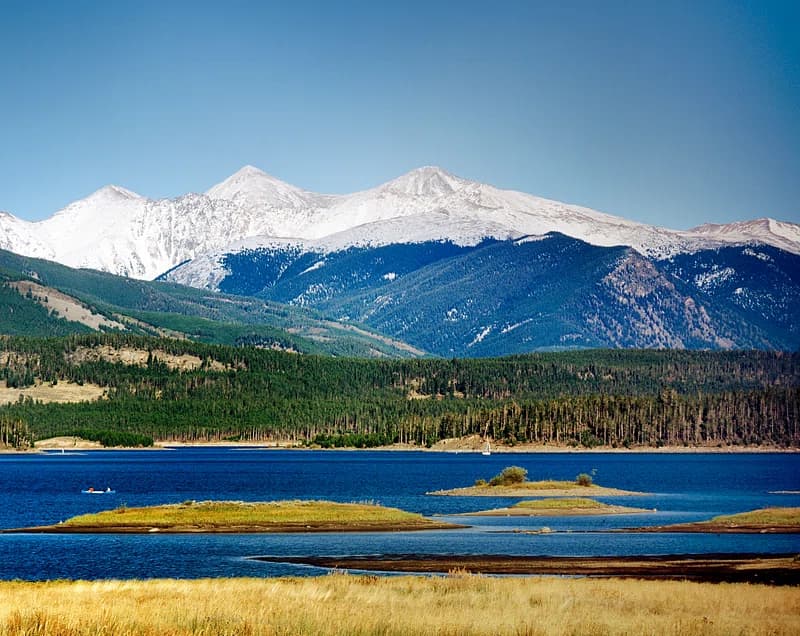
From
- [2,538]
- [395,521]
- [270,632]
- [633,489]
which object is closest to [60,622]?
[270,632]

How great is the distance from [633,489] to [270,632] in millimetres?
146742

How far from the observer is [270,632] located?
50844 millimetres

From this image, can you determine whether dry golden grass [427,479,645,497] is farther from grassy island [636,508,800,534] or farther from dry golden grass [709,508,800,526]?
grassy island [636,508,800,534]

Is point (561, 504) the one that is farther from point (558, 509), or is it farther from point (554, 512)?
point (554, 512)

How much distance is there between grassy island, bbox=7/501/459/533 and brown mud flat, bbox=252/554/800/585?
25.8 metres

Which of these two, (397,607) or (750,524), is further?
(750,524)

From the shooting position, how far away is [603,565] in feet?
289

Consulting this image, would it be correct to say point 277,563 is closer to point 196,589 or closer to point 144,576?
point 144,576

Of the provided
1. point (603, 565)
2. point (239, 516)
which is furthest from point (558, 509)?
point (603, 565)

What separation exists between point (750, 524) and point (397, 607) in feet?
220

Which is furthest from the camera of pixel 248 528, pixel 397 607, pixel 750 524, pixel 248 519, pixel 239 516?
pixel 239 516

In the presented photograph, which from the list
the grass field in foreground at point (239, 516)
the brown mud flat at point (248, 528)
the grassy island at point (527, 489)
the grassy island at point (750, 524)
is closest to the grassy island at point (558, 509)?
the grass field in foreground at point (239, 516)

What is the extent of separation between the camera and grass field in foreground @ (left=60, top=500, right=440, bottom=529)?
4931 inches

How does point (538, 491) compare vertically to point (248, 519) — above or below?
above
